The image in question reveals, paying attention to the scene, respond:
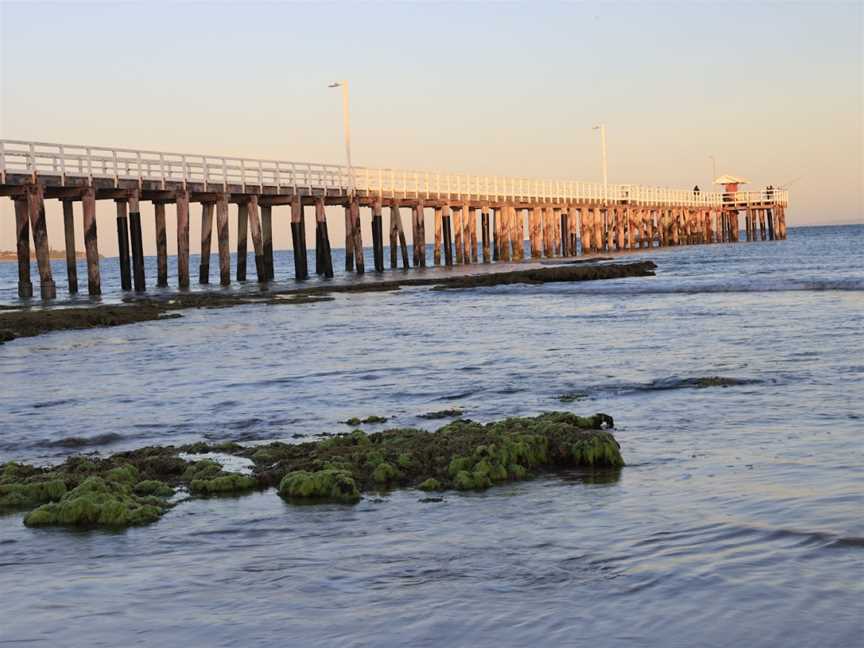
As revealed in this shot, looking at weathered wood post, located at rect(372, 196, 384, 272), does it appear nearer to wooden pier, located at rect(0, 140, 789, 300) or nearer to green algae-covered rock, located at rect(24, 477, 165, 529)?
wooden pier, located at rect(0, 140, 789, 300)

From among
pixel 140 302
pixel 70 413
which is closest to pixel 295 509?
pixel 70 413

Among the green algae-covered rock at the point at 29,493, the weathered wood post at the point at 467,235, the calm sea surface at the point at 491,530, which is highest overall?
the weathered wood post at the point at 467,235

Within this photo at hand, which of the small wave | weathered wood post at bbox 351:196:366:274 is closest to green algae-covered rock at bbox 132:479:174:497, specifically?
the small wave

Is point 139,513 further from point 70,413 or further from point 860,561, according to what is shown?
point 70,413

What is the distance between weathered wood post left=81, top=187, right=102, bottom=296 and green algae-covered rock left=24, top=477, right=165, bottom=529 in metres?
27.1

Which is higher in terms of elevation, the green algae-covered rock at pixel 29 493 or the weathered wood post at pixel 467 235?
the weathered wood post at pixel 467 235

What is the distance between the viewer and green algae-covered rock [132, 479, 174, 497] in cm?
868

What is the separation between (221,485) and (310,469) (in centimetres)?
66

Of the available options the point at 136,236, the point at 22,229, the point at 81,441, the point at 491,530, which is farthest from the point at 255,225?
the point at 491,530

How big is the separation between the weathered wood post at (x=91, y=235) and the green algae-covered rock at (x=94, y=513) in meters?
27.1

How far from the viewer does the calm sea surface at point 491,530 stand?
567cm

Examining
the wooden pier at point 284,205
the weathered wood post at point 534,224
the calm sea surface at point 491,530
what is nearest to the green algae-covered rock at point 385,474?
the calm sea surface at point 491,530

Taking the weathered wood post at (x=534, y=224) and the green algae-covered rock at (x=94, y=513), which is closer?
the green algae-covered rock at (x=94, y=513)

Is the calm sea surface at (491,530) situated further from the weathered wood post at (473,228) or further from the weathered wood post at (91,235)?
the weathered wood post at (473,228)
